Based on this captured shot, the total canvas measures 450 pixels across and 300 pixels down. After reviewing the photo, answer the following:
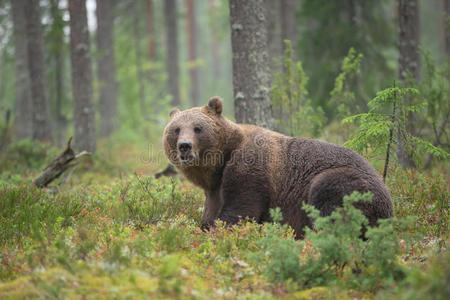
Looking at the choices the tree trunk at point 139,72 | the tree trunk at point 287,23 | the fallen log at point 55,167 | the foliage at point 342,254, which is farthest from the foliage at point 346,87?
the tree trunk at point 139,72

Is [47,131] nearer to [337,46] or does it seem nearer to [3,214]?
[3,214]

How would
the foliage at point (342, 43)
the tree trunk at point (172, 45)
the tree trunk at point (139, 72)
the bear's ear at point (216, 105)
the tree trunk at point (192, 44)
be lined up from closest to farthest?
1. the bear's ear at point (216, 105)
2. the foliage at point (342, 43)
3. the tree trunk at point (172, 45)
4. the tree trunk at point (139, 72)
5. the tree trunk at point (192, 44)

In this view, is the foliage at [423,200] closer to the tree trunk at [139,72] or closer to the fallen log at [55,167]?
the fallen log at [55,167]

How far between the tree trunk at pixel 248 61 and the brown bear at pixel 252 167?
186 cm

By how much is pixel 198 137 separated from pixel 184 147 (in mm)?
301

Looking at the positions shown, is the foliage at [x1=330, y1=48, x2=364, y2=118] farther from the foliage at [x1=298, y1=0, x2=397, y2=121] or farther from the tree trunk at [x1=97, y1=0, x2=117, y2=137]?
the tree trunk at [x1=97, y1=0, x2=117, y2=137]

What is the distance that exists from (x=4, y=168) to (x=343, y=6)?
13.1m

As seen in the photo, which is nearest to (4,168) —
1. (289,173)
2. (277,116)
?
(277,116)

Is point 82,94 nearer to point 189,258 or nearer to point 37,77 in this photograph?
point 37,77

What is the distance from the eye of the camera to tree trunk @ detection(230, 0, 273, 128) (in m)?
7.79

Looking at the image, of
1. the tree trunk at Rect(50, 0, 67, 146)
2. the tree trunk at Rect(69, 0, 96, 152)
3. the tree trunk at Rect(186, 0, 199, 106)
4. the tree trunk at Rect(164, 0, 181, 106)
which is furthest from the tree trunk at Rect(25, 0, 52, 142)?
the tree trunk at Rect(186, 0, 199, 106)

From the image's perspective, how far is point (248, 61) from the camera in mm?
7832

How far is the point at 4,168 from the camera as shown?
9984 mm

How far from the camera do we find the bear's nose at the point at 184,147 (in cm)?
538
